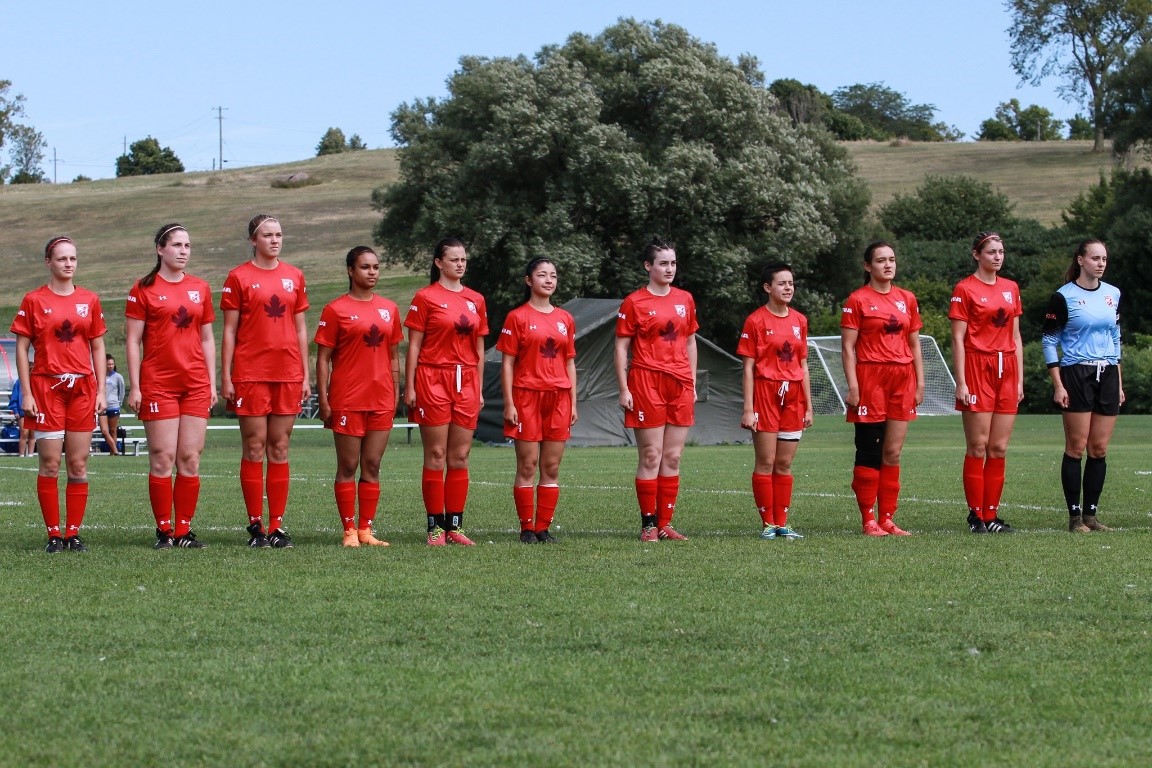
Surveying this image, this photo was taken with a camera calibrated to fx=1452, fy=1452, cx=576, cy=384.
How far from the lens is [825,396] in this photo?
42.2 meters

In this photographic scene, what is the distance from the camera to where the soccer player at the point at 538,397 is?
9078 mm

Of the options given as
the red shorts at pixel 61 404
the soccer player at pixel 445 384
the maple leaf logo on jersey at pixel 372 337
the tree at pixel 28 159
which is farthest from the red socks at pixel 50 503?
the tree at pixel 28 159

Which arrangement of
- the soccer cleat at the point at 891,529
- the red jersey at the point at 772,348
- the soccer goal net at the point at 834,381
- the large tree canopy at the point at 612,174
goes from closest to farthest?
the soccer cleat at the point at 891,529 → the red jersey at the point at 772,348 → the large tree canopy at the point at 612,174 → the soccer goal net at the point at 834,381

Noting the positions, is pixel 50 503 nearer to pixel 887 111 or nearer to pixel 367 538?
pixel 367 538

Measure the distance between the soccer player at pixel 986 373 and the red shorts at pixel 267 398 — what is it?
435 centimetres

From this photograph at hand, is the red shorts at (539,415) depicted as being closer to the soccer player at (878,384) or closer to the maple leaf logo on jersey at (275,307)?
the maple leaf logo on jersey at (275,307)

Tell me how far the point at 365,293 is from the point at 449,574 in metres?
2.40

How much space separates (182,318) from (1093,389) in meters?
5.90

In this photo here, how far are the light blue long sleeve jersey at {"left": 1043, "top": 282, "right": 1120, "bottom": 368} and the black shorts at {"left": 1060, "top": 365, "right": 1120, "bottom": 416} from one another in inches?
2.1

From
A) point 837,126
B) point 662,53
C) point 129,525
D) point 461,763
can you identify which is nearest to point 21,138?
point 837,126

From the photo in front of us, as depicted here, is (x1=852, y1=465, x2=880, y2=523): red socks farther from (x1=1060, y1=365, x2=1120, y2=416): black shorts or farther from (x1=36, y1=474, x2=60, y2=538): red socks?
(x1=36, y1=474, x2=60, y2=538): red socks

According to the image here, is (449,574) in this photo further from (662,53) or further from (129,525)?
(662,53)

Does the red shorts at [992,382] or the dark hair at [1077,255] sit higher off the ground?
the dark hair at [1077,255]

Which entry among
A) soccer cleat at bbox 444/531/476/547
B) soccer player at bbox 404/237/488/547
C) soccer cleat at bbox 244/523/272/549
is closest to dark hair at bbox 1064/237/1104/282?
soccer player at bbox 404/237/488/547
